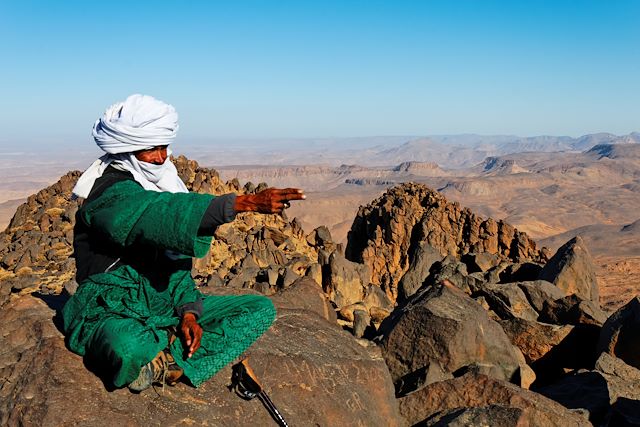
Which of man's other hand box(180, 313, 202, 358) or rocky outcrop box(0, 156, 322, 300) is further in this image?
rocky outcrop box(0, 156, 322, 300)

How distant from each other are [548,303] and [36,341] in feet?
23.6

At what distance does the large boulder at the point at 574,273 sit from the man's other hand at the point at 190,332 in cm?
871

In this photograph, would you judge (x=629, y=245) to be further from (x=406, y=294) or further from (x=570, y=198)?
(x=570, y=198)

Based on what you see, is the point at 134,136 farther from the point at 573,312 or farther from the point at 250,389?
the point at 573,312

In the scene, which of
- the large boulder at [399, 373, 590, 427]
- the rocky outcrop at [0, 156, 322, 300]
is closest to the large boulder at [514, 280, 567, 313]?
the rocky outcrop at [0, 156, 322, 300]

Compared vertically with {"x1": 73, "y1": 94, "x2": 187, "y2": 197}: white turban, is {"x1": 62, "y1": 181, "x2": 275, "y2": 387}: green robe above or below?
below

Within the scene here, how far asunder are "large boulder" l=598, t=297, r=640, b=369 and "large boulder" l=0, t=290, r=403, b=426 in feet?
10.2

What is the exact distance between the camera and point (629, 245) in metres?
39.8

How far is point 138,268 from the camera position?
11.3 feet

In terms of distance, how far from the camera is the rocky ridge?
344 centimetres

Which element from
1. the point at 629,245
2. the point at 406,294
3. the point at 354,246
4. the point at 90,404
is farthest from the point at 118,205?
the point at 629,245

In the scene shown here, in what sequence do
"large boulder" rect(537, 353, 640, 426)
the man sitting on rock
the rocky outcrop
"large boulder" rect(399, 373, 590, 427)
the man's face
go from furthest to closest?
the rocky outcrop → "large boulder" rect(537, 353, 640, 426) → "large boulder" rect(399, 373, 590, 427) → the man's face → the man sitting on rock

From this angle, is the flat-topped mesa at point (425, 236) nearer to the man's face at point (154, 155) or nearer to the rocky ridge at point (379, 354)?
the rocky ridge at point (379, 354)

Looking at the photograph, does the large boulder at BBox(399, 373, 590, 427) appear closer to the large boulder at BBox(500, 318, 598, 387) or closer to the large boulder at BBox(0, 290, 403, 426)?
the large boulder at BBox(0, 290, 403, 426)
